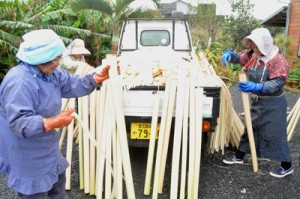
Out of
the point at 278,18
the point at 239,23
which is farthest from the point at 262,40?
the point at 278,18

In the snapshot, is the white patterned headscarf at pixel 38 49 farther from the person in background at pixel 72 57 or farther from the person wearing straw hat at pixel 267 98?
the person in background at pixel 72 57

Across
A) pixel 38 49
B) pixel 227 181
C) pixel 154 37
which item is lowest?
pixel 227 181

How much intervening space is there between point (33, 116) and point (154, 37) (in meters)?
3.87

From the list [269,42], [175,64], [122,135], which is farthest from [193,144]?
[269,42]

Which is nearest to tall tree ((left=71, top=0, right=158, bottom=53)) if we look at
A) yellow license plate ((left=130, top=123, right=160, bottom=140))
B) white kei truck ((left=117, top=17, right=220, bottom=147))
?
white kei truck ((left=117, top=17, right=220, bottom=147))

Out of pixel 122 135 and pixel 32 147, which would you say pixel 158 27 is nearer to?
pixel 122 135

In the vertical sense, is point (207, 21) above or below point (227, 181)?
above

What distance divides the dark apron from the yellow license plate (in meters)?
1.26

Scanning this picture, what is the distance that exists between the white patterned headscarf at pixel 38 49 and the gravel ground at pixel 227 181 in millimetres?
1636

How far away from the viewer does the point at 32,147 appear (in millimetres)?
1932

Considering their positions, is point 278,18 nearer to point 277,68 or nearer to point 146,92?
→ point 277,68

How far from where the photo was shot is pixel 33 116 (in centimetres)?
172

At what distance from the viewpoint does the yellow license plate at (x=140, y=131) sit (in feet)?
10.1

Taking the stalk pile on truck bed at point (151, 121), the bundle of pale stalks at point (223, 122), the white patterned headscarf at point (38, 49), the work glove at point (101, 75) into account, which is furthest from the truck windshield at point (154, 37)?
the white patterned headscarf at point (38, 49)
